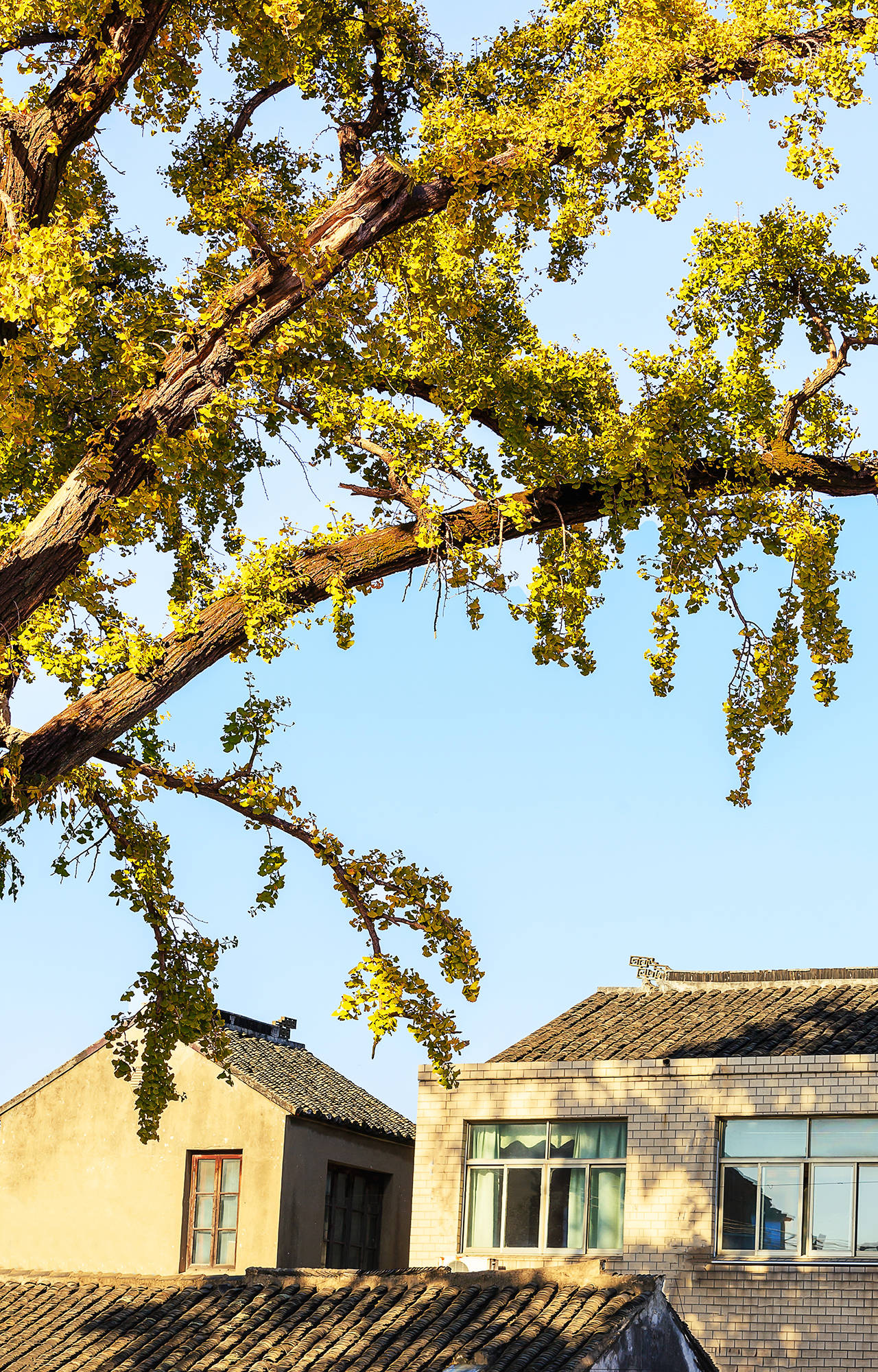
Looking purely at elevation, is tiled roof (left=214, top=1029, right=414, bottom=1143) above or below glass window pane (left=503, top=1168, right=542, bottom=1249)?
above

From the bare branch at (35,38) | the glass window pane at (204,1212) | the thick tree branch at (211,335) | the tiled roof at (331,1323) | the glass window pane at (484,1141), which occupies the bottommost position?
the tiled roof at (331,1323)

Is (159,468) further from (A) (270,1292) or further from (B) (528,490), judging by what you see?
(A) (270,1292)

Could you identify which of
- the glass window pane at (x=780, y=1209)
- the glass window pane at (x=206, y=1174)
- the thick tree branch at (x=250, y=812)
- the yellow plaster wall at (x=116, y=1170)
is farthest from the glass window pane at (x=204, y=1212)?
the thick tree branch at (x=250, y=812)

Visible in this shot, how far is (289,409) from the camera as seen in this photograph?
1316 centimetres

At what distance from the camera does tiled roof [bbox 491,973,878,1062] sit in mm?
21422

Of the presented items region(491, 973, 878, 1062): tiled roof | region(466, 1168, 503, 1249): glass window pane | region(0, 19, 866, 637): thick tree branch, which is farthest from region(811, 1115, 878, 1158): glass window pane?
region(0, 19, 866, 637): thick tree branch

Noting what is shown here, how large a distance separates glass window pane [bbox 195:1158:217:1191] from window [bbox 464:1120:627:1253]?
16.5 feet

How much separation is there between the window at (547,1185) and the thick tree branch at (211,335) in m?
12.7

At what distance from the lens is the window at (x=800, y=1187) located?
19969mm

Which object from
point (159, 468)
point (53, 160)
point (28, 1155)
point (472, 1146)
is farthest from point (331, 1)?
point (28, 1155)

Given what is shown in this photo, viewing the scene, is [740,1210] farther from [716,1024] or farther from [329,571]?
[329,571]

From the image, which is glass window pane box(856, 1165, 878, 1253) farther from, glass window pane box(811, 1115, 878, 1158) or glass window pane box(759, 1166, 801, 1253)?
glass window pane box(759, 1166, 801, 1253)

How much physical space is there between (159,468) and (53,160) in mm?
2374

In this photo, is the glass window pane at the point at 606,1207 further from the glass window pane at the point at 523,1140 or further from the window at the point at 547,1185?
the glass window pane at the point at 523,1140
